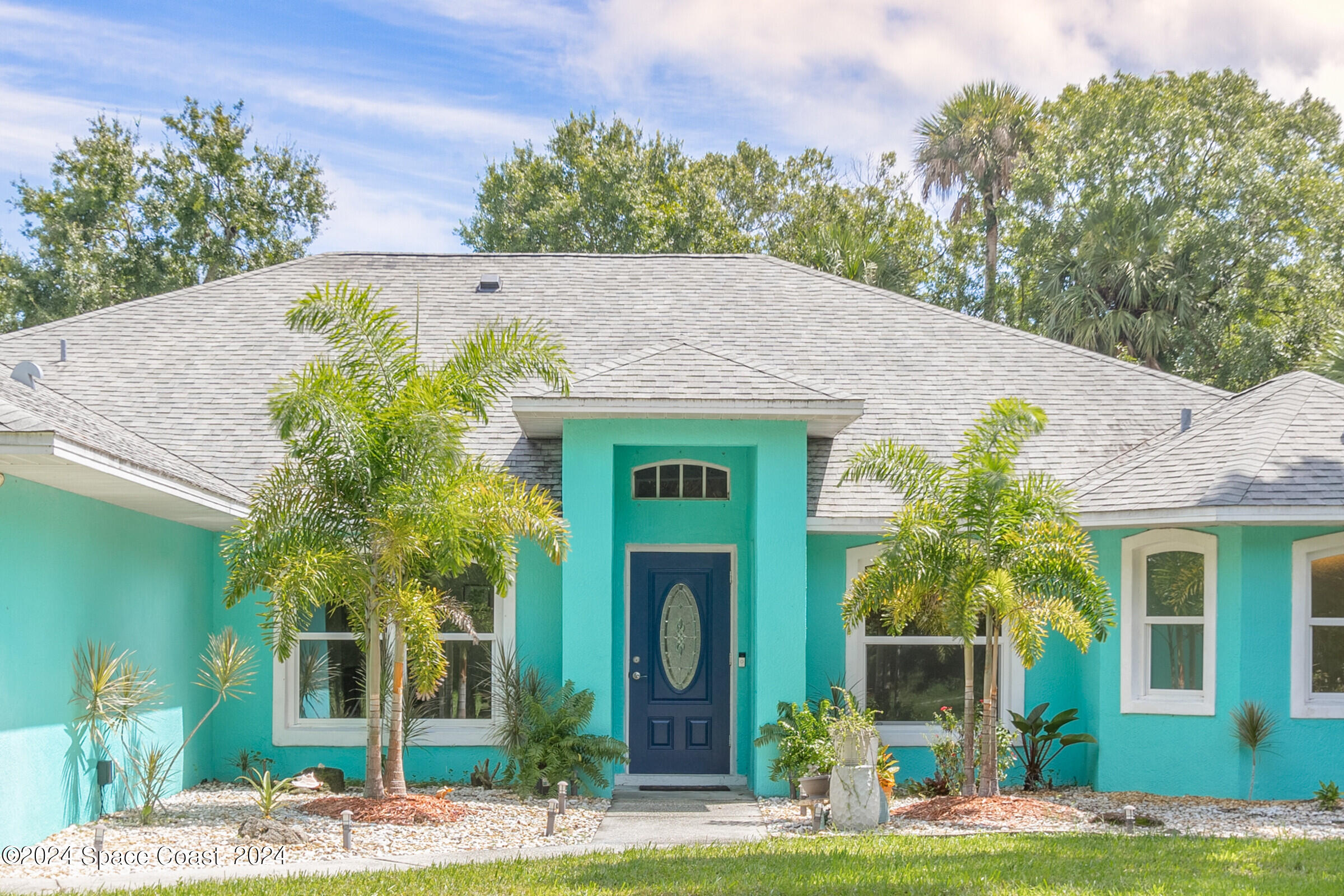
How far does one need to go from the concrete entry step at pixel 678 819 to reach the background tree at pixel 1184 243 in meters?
17.7

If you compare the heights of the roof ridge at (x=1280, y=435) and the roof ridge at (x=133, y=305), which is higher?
the roof ridge at (x=133, y=305)

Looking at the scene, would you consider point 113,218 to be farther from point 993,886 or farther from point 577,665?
point 993,886

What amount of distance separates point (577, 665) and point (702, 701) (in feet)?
6.79

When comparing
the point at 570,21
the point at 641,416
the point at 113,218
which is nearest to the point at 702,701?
the point at 641,416

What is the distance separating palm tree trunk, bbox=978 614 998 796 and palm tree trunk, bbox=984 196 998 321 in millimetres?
22992

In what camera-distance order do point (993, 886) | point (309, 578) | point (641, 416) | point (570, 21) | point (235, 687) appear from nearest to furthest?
point (993, 886) < point (309, 578) < point (641, 416) < point (235, 687) < point (570, 21)

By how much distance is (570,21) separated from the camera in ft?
47.9

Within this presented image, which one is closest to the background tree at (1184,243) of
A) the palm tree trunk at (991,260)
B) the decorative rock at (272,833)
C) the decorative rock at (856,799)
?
the palm tree trunk at (991,260)

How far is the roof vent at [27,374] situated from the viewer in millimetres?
10438

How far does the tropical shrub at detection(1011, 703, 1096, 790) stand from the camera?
38.6 ft

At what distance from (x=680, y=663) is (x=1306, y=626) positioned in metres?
6.29

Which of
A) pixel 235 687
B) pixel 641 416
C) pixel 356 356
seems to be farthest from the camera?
pixel 235 687

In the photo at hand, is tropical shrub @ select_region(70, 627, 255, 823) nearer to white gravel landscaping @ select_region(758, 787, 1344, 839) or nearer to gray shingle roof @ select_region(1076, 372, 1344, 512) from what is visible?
white gravel landscaping @ select_region(758, 787, 1344, 839)

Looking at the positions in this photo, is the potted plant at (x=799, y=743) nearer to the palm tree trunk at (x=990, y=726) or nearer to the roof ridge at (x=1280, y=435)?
the palm tree trunk at (x=990, y=726)
